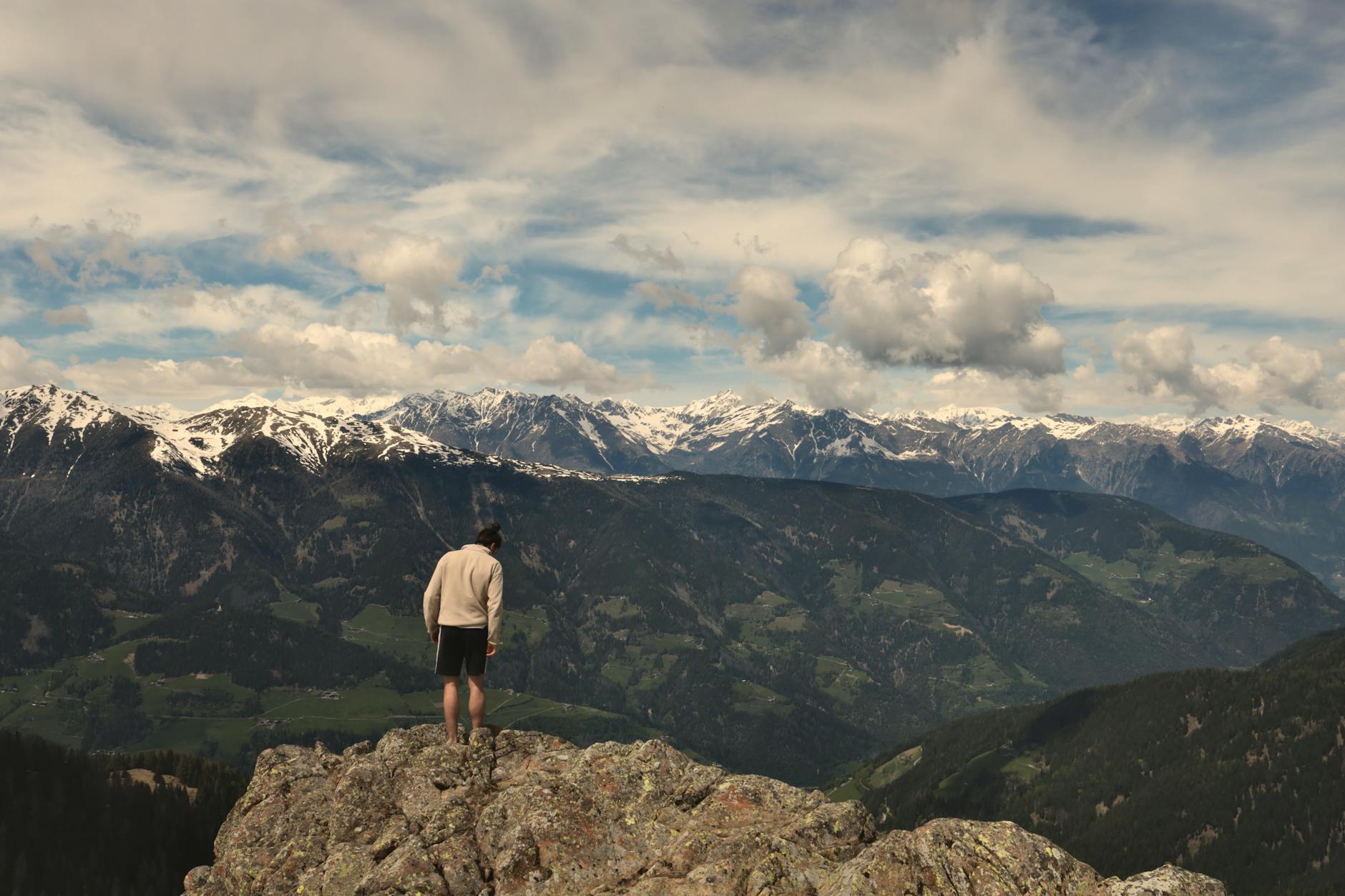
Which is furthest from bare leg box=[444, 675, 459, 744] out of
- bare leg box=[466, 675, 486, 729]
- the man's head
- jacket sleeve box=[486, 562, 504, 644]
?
the man's head

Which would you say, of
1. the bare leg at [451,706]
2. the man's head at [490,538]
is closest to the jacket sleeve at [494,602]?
the man's head at [490,538]

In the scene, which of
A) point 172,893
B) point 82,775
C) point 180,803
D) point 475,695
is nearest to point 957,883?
point 475,695

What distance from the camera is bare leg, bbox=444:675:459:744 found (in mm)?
26828

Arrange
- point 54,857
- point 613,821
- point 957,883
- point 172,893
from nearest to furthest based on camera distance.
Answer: point 957,883, point 613,821, point 172,893, point 54,857

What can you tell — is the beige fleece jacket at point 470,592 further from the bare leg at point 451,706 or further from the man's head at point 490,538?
the bare leg at point 451,706

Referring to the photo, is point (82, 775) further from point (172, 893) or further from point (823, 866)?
point (823, 866)

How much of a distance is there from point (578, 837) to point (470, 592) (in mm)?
8750

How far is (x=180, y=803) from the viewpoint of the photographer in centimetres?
13550

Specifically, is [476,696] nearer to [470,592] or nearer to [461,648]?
[461,648]

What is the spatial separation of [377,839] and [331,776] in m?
6.41

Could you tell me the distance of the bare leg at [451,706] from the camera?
26828 mm

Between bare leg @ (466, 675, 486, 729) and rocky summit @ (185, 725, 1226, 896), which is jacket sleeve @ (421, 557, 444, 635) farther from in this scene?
rocky summit @ (185, 725, 1226, 896)

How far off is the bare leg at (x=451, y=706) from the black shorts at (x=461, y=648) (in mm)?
553

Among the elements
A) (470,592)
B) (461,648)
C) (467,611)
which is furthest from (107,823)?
(470,592)
